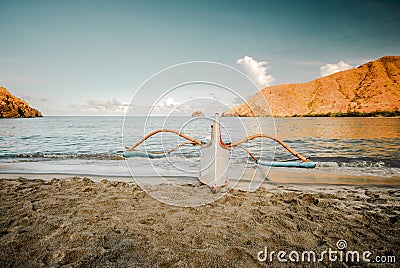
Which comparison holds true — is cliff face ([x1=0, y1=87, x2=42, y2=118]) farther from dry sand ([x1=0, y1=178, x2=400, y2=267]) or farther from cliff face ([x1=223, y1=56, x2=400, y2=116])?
dry sand ([x1=0, y1=178, x2=400, y2=267])

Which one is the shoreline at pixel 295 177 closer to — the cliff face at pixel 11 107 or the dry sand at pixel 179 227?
the dry sand at pixel 179 227

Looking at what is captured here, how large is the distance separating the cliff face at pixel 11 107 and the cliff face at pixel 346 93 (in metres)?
103

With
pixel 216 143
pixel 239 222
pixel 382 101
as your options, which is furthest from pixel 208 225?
pixel 382 101

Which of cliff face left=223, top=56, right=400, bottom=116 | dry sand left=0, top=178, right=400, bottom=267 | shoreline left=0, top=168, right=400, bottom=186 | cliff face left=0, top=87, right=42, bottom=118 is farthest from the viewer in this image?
cliff face left=223, top=56, right=400, bottom=116

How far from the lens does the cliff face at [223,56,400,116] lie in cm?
10566

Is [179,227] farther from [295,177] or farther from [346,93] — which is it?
[346,93]

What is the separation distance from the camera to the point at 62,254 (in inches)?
116

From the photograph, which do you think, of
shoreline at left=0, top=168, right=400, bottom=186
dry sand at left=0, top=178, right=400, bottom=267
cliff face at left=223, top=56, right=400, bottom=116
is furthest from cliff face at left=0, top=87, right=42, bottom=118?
dry sand at left=0, top=178, right=400, bottom=267

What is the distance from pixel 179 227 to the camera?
12.4 ft

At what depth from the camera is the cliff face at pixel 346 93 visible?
106 m
